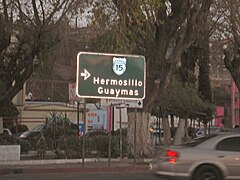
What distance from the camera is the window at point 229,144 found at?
13492mm

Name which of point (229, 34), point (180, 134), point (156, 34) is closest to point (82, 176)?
point (156, 34)

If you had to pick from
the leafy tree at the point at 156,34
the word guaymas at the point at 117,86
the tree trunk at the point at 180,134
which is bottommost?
the tree trunk at the point at 180,134

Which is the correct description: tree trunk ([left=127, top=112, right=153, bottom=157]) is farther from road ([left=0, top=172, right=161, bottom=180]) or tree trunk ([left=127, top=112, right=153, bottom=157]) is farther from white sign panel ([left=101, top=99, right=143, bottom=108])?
road ([left=0, top=172, right=161, bottom=180])

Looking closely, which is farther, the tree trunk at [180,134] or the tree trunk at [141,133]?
the tree trunk at [180,134]

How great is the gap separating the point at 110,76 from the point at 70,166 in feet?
12.3

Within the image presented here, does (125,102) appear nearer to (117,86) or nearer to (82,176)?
(117,86)

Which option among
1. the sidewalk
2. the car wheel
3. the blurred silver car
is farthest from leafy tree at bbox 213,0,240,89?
the car wheel

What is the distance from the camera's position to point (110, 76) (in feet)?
69.0

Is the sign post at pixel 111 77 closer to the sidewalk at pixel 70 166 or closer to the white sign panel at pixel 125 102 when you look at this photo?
the white sign panel at pixel 125 102

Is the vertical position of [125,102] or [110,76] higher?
[110,76]

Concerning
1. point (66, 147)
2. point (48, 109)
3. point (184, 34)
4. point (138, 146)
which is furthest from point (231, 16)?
point (48, 109)

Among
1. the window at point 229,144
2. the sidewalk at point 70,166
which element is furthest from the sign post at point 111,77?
the window at point 229,144

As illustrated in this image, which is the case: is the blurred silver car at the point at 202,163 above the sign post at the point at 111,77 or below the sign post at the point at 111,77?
below

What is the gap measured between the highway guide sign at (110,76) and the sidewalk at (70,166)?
2649 millimetres
